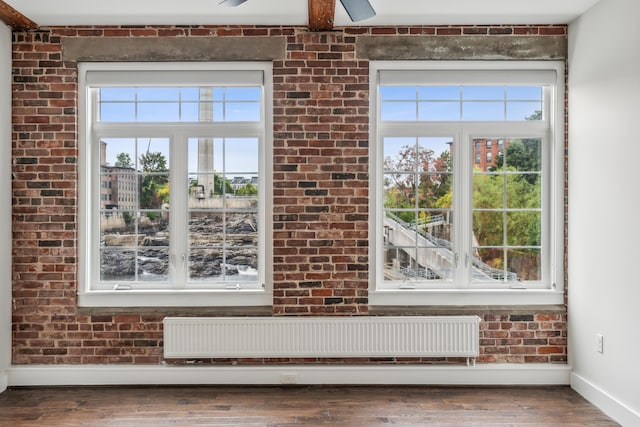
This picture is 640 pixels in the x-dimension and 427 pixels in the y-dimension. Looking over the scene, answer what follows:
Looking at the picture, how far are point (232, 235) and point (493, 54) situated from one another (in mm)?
2558

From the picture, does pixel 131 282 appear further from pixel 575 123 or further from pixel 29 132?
pixel 575 123

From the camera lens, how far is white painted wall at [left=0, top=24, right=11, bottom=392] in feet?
12.3

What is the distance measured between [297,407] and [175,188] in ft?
6.40

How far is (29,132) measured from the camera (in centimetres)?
387

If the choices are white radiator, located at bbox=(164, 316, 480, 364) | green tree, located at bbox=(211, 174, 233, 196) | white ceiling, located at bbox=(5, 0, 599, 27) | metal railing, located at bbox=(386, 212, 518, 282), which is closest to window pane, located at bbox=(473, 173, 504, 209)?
metal railing, located at bbox=(386, 212, 518, 282)

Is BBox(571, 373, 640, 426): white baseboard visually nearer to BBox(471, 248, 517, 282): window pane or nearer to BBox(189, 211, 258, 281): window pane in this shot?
BBox(471, 248, 517, 282): window pane

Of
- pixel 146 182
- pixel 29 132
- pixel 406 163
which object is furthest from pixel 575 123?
pixel 29 132

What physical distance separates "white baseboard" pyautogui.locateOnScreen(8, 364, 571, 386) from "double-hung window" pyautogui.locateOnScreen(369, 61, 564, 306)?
1.89 feet

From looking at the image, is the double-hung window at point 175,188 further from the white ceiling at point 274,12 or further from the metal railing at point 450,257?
the metal railing at point 450,257

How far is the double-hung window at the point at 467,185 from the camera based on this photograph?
393 cm

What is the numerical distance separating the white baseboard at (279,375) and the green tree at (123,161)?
1.62 metres

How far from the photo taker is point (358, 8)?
2.75 m

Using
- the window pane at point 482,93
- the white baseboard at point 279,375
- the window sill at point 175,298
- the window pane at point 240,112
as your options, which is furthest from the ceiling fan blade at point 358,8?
the white baseboard at point 279,375

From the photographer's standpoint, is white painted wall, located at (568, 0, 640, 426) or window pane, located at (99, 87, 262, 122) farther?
window pane, located at (99, 87, 262, 122)
